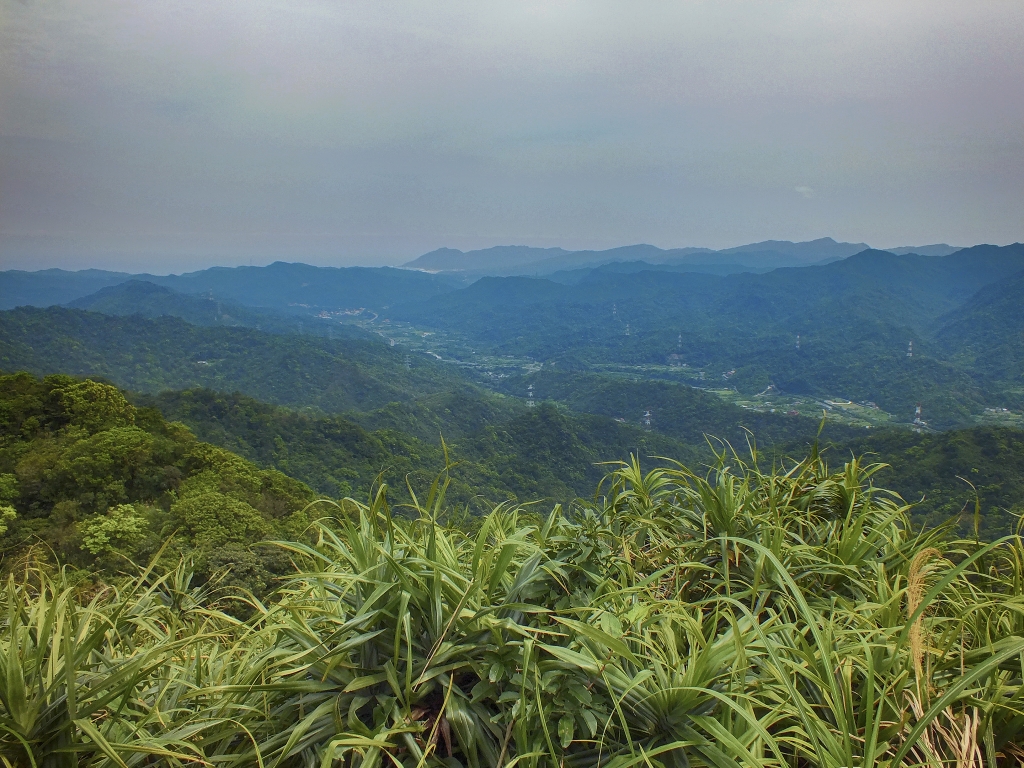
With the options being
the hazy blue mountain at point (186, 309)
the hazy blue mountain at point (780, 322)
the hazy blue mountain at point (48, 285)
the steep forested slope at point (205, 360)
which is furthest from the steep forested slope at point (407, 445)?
the hazy blue mountain at point (48, 285)

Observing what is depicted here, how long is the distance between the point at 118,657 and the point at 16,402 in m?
18.1

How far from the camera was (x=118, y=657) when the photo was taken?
1.57 metres

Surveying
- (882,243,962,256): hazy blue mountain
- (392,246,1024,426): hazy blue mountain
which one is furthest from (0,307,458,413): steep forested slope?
(882,243,962,256): hazy blue mountain

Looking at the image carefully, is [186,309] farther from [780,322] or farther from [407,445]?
[780,322]

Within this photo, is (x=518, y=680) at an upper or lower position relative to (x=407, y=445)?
upper

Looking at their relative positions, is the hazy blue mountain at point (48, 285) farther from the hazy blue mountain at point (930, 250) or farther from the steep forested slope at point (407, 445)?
the hazy blue mountain at point (930, 250)

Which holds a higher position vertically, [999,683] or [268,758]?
[999,683]

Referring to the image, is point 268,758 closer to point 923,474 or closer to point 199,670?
point 199,670

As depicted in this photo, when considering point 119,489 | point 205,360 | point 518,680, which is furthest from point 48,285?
point 518,680

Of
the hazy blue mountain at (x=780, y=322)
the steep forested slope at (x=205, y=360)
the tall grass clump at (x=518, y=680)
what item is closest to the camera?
the tall grass clump at (x=518, y=680)

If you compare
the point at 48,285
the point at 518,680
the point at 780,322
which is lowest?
the point at 780,322

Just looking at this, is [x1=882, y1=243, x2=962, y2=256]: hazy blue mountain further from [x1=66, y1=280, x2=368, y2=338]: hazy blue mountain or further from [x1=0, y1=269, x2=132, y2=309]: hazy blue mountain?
[x1=0, y1=269, x2=132, y2=309]: hazy blue mountain

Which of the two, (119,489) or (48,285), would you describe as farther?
(48,285)

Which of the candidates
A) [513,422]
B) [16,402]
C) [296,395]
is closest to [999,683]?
[16,402]
